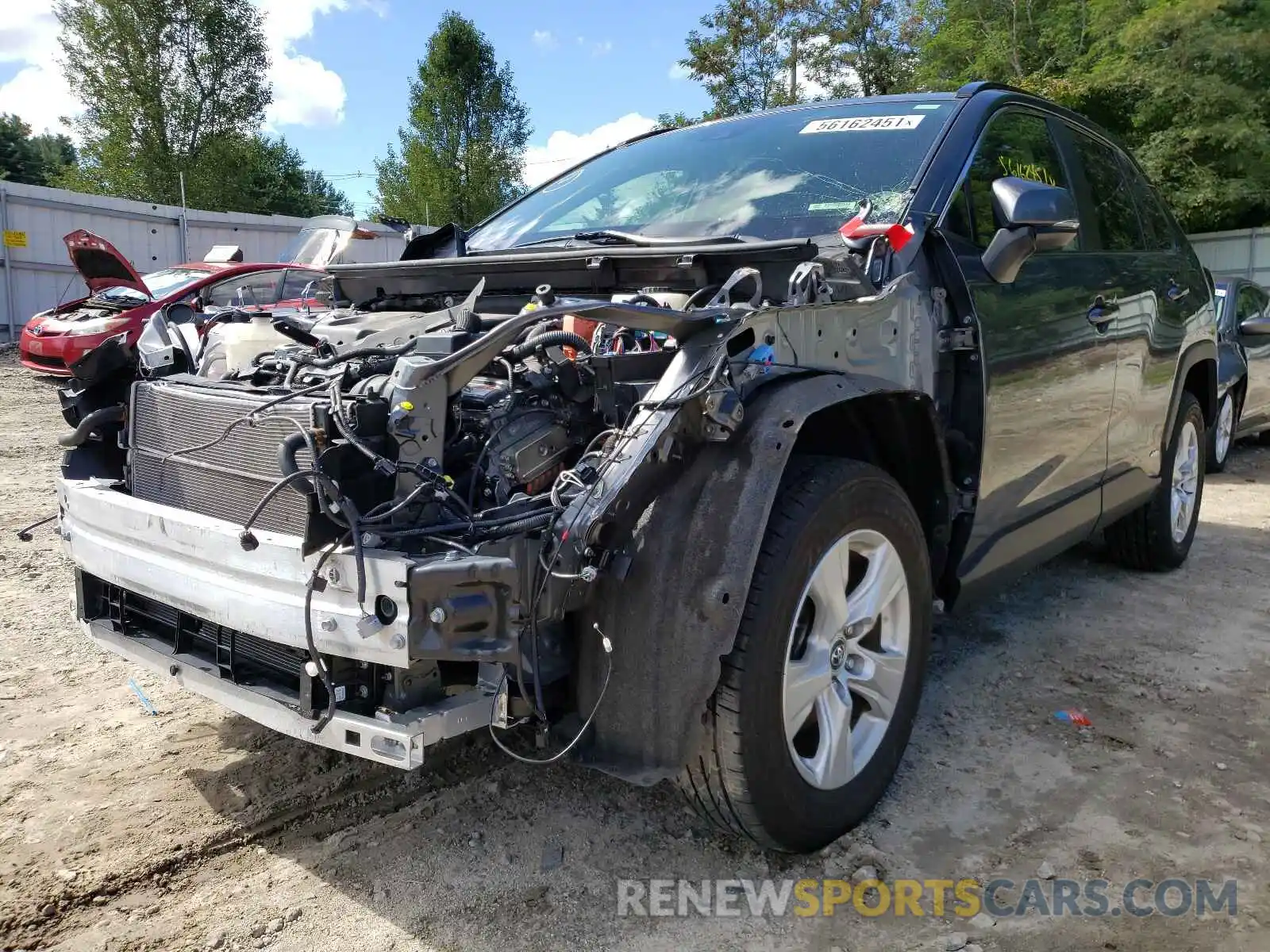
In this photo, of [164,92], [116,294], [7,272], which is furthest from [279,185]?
[116,294]

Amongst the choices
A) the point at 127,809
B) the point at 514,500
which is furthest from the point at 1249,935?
the point at 127,809

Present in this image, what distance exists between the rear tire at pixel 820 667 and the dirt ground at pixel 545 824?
220 millimetres

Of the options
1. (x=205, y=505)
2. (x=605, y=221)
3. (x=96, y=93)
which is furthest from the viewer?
(x=96, y=93)

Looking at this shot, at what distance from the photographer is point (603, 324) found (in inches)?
98.2

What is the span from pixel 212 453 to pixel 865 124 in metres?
2.42

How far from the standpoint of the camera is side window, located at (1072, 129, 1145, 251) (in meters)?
3.98

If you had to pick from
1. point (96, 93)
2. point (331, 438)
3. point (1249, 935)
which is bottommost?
point (1249, 935)

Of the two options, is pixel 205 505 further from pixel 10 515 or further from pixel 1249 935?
pixel 10 515

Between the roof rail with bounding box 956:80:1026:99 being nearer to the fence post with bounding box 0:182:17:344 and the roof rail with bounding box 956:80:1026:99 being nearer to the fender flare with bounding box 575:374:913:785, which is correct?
the fender flare with bounding box 575:374:913:785

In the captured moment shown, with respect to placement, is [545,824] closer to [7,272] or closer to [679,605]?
[679,605]

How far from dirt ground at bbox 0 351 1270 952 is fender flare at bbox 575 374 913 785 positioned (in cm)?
49

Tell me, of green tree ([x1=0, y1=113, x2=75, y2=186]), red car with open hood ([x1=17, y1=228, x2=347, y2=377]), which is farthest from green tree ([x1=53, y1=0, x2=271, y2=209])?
green tree ([x1=0, y1=113, x2=75, y2=186])

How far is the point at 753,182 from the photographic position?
3.29 m

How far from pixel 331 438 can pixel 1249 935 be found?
2374mm
